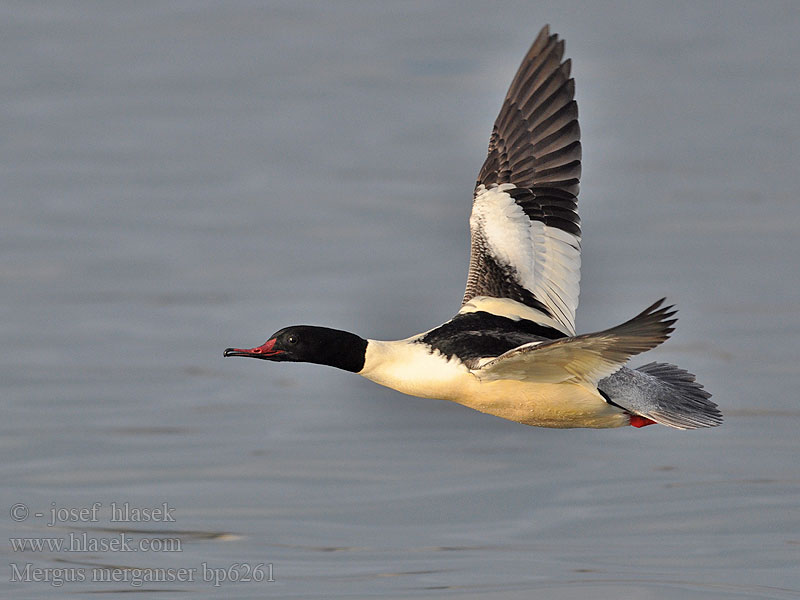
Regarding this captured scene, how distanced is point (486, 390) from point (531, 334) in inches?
27.5

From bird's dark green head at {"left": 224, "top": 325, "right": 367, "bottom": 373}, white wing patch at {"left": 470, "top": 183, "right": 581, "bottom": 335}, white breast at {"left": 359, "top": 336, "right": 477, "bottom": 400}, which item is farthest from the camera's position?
white wing patch at {"left": 470, "top": 183, "right": 581, "bottom": 335}

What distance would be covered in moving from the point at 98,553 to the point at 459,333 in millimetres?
21031

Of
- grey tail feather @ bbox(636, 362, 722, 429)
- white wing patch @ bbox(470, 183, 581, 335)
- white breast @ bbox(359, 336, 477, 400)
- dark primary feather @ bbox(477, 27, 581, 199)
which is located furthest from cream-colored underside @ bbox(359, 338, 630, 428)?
dark primary feather @ bbox(477, 27, 581, 199)

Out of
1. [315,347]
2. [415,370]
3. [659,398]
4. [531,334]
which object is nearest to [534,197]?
[531,334]

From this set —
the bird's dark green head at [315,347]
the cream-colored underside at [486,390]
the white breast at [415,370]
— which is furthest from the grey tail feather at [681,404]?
the bird's dark green head at [315,347]

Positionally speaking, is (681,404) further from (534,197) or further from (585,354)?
(534,197)

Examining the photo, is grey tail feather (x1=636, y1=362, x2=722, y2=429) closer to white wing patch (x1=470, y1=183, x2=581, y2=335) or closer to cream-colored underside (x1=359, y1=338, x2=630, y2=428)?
cream-colored underside (x1=359, y1=338, x2=630, y2=428)

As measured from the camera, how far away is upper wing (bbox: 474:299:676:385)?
7.53 meters

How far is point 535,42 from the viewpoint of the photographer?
408 inches

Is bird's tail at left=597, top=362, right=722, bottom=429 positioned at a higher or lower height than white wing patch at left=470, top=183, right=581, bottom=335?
lower

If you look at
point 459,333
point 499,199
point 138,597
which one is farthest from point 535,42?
point 138,597

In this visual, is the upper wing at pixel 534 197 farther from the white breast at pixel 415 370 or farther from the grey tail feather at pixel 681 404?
the white breast at pixel 415 370

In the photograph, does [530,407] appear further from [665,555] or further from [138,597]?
[665,555]

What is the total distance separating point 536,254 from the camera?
10023mm
